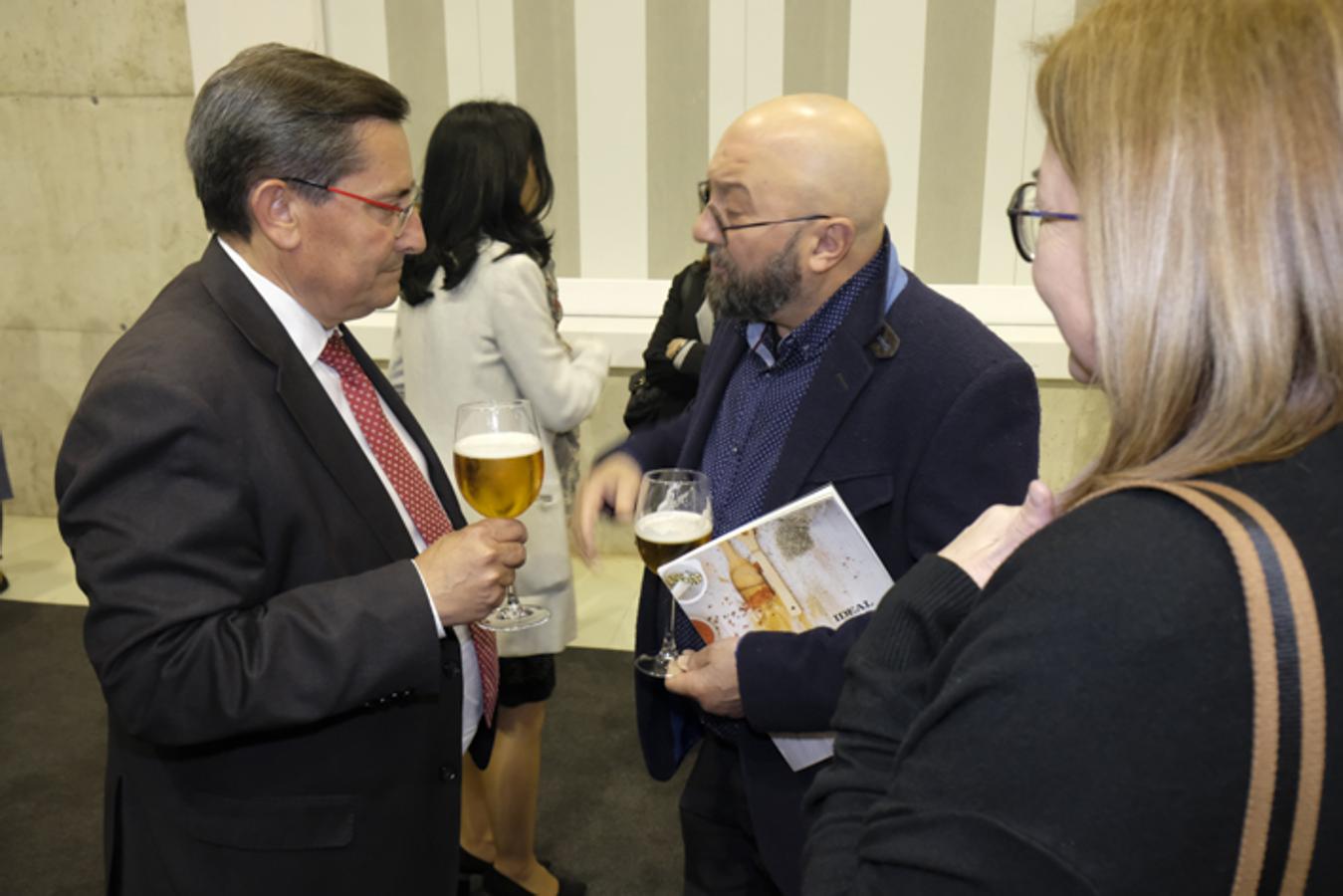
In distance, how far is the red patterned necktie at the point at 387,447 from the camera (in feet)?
5.55

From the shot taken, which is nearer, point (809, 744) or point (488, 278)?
point (809, 744)

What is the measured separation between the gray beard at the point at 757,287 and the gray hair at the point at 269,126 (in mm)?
667

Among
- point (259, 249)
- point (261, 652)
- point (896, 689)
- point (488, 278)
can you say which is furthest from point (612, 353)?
point (896, 689)

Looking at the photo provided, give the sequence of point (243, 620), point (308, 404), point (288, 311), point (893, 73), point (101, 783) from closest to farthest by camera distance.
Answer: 1. point (243, 620)
2. point (308, 404)
3. point (288, 311)
4. point (101, 783)
5. point (893, 73)

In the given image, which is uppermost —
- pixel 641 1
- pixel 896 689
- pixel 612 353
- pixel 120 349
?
pixel 641 1

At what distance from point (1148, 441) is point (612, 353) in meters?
4.17

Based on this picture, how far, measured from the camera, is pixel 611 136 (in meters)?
A: 5.04

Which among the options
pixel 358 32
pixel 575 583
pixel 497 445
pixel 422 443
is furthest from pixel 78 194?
pixel 497 445

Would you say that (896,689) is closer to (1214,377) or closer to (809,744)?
(1214,377)

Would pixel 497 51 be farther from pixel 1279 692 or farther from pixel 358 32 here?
pixel 1279 692

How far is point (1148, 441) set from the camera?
32.3 inches

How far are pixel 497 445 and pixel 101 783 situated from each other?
2524mm

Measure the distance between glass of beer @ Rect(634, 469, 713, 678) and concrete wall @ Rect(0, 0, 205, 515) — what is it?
14.5ft

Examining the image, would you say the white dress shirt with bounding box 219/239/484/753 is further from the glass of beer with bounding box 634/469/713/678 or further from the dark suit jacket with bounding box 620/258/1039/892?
the dark suit jacket with bounding box 620/258/1039/892
